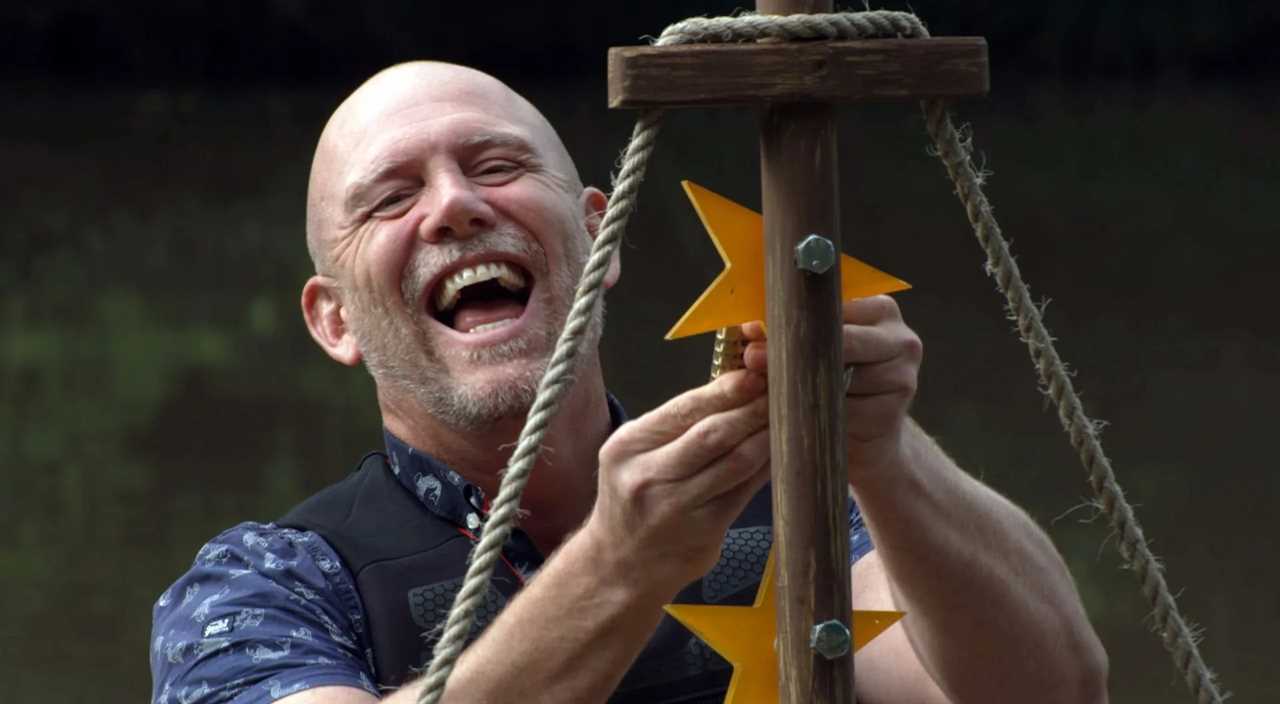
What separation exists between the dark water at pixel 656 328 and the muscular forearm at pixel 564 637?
2.78 m

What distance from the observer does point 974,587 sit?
1314 mm

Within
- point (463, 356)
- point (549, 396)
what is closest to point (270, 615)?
point (463, 356)

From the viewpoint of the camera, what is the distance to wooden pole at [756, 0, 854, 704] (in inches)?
43.2

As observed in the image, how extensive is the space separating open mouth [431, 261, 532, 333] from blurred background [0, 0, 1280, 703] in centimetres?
182

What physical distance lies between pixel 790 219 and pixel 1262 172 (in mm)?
6018

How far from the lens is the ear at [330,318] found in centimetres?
174

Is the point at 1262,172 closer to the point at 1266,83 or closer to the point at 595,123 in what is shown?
the point at 1266,83

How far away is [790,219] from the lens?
1.10 m

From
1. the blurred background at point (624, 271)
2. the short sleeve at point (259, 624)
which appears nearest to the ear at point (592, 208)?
the short sleeve at point (259, 624)

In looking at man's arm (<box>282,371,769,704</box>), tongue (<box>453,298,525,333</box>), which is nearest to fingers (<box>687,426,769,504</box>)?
man's arm (<box>282,371,769,704</box>)

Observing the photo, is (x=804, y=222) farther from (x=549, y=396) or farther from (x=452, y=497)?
(x=452, y=497)

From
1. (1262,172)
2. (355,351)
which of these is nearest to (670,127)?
(1262,172)

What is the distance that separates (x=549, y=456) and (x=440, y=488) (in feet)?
0.31

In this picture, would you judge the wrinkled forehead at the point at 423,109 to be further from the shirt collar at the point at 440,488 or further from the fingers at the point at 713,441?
the fingers at the point at 713,441
